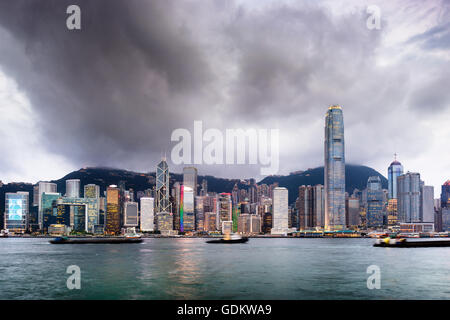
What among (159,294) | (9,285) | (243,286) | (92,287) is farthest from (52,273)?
(243,286)

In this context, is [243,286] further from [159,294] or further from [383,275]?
[383,275]
